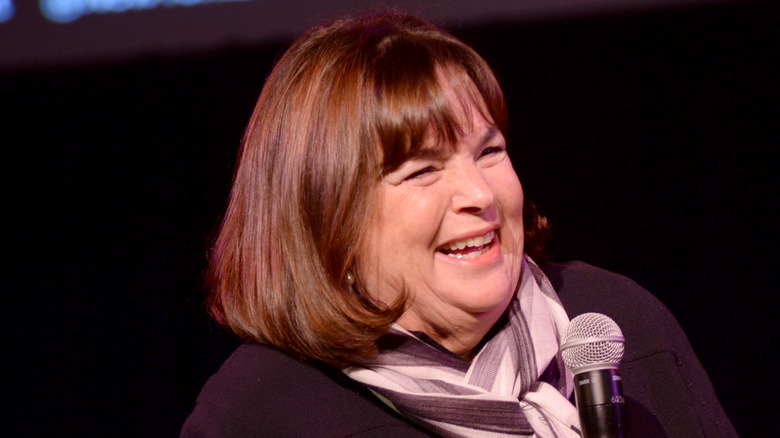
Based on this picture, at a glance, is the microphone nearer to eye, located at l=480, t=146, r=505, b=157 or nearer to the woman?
the woman

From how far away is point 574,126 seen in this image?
117 inches

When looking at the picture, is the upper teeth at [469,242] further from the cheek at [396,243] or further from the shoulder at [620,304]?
the shoulder at [620,304]

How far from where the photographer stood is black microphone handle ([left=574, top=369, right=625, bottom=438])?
1150 mm

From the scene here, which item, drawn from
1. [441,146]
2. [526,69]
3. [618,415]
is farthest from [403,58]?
[526,69]

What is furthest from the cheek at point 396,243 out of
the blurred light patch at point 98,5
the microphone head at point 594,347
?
the blurred light patch at point 98,5

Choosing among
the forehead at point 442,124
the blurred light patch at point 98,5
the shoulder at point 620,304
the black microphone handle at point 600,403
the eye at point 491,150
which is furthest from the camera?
the blurred light patch at point 98,5

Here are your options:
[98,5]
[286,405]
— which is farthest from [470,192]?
[98,5]

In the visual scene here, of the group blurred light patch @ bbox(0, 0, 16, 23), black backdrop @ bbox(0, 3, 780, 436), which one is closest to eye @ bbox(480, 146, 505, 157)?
black backdrop @ bbox(0, 3, 780, 436)

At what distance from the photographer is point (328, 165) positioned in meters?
1.49

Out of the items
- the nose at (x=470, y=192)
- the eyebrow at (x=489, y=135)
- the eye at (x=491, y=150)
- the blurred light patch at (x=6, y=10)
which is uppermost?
the blurred light patch at (x=6, y=10)

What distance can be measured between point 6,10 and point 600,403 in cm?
262

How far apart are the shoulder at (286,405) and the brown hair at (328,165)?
1.8 inches

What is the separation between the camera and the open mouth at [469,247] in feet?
4.92

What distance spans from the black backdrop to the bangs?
1.23m
